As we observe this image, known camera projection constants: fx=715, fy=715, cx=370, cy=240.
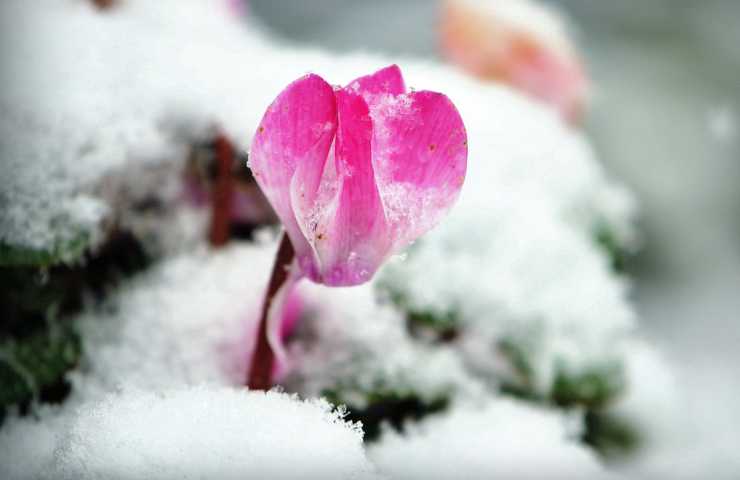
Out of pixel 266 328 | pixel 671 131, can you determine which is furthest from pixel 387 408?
pixel 671 131

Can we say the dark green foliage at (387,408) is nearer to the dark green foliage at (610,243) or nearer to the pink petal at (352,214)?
the pink petal at (352,214)

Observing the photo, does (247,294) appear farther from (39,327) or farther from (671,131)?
(671,131)

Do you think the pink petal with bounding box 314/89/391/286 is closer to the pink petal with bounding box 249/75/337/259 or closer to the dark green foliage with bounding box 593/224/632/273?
the pink petal with bounding box 249/75/337/259

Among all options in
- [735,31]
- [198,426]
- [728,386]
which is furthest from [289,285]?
[735,31]

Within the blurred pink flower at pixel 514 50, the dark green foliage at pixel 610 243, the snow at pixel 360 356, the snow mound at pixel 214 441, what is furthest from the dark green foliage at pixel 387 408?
the blurred pink flower at pixel 514 50

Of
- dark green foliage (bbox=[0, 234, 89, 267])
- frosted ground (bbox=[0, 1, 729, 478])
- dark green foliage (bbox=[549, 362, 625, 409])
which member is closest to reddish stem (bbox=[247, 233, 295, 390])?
frosted ground (bbox=[0, 1, 729, 478])

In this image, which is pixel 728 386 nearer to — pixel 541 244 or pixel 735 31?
pixel 541 244
